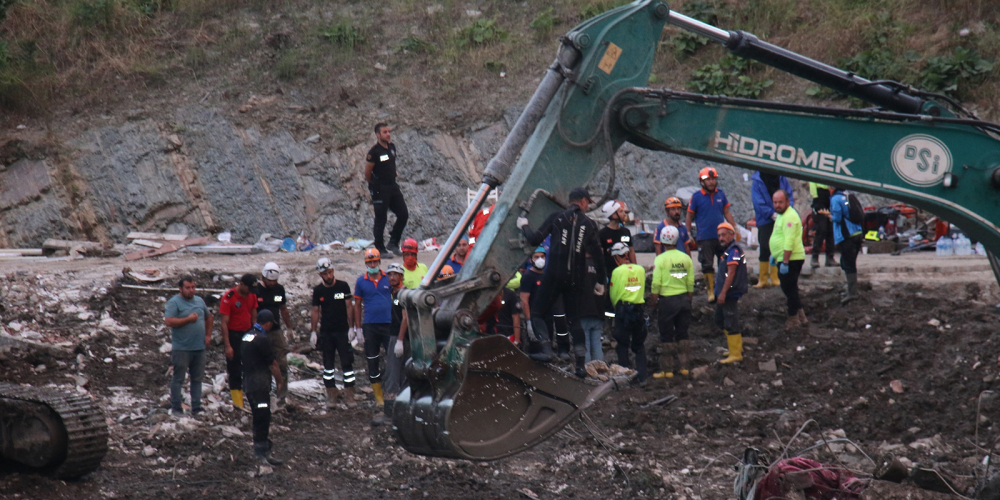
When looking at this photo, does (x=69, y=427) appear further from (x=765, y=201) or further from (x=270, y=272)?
(x=765, y=201)

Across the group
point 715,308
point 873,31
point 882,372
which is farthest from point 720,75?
point 882,372

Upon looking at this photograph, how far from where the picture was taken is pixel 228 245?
669 inches

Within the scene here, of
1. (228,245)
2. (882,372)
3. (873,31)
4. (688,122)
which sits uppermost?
(873,31)

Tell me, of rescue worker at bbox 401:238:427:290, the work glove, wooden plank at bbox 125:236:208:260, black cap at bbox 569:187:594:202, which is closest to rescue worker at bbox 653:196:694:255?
the work glove

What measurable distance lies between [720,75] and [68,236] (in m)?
12.8

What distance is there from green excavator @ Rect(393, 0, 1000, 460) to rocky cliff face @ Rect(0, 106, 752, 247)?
1232 cm

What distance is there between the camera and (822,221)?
521 inches

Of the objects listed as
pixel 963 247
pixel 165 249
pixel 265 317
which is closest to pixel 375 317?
pixel 265 317

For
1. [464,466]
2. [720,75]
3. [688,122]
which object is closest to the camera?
[688,122]

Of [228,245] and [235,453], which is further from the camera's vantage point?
[228,245]

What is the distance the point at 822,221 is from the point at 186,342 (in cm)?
829

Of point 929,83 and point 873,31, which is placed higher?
point 873,31

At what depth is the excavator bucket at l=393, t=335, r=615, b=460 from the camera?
591 cm

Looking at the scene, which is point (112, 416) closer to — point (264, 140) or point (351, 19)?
point (264, 140)
